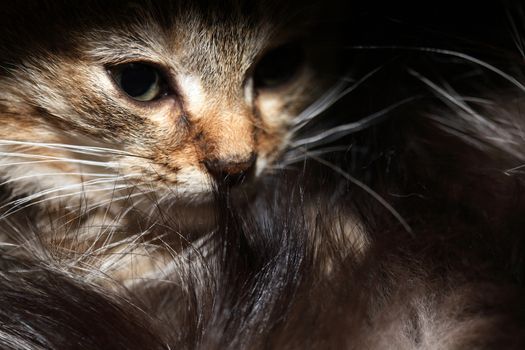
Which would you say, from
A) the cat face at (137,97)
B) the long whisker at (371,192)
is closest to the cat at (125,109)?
the cat face at (137,97)

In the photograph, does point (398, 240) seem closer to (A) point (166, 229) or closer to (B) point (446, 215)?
(B) point (446, 215)

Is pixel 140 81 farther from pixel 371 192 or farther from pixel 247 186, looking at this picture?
pixel 371 192

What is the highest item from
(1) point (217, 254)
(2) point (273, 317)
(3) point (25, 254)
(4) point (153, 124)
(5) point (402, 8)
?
(5) point (402, 8)

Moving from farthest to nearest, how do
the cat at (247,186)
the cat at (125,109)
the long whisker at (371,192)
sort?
the cat at (125,109) < the long whisker at (371,192) < the cat at (247,186)

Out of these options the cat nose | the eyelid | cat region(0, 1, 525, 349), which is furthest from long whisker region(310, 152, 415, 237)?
the eyelid

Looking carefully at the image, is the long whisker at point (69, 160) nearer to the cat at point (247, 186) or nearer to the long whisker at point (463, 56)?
the cat at point (247, 186)

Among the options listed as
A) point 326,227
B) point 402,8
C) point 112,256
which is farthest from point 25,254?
point 402,8

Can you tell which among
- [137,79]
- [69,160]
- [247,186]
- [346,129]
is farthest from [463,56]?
[69,160]
